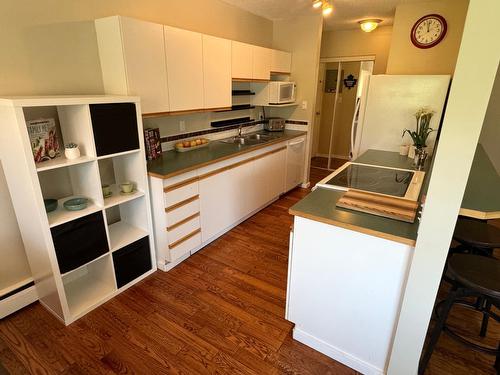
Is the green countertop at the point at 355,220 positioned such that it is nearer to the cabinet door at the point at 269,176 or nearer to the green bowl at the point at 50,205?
the green bowl at the point at 50,205

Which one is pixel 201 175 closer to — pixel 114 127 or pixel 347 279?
pixel 114 127

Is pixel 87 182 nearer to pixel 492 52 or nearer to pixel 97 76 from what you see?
pixel 97 76

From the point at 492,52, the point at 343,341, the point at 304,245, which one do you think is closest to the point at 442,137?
the point at 492,52

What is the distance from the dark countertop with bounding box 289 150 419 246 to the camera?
1.36 meters

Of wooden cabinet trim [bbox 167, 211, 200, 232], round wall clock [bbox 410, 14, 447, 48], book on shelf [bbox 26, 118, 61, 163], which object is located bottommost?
wooden cabinet trim [bbox 167, 211, 200, 232]

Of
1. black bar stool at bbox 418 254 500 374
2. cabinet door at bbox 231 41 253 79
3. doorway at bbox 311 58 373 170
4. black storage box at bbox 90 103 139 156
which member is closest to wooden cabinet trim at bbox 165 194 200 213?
black storage box at bbox 90 103 139 156

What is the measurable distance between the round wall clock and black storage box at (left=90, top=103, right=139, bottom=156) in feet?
11.0

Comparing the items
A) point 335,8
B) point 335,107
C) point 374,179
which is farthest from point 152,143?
point 335,107

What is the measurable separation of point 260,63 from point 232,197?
5.80 feet

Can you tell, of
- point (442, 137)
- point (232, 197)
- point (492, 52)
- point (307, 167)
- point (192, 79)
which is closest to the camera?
point (492, 52)

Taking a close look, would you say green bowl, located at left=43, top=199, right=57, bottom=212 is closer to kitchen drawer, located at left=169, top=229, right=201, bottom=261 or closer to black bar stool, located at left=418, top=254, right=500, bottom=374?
kitchen drawer, located at left=169, top=229, right=201, bottom=261

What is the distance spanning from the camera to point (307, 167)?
4.63m

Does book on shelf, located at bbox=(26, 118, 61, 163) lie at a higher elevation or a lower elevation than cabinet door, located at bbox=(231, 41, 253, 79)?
lower

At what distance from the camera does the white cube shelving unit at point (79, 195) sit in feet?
5.50
